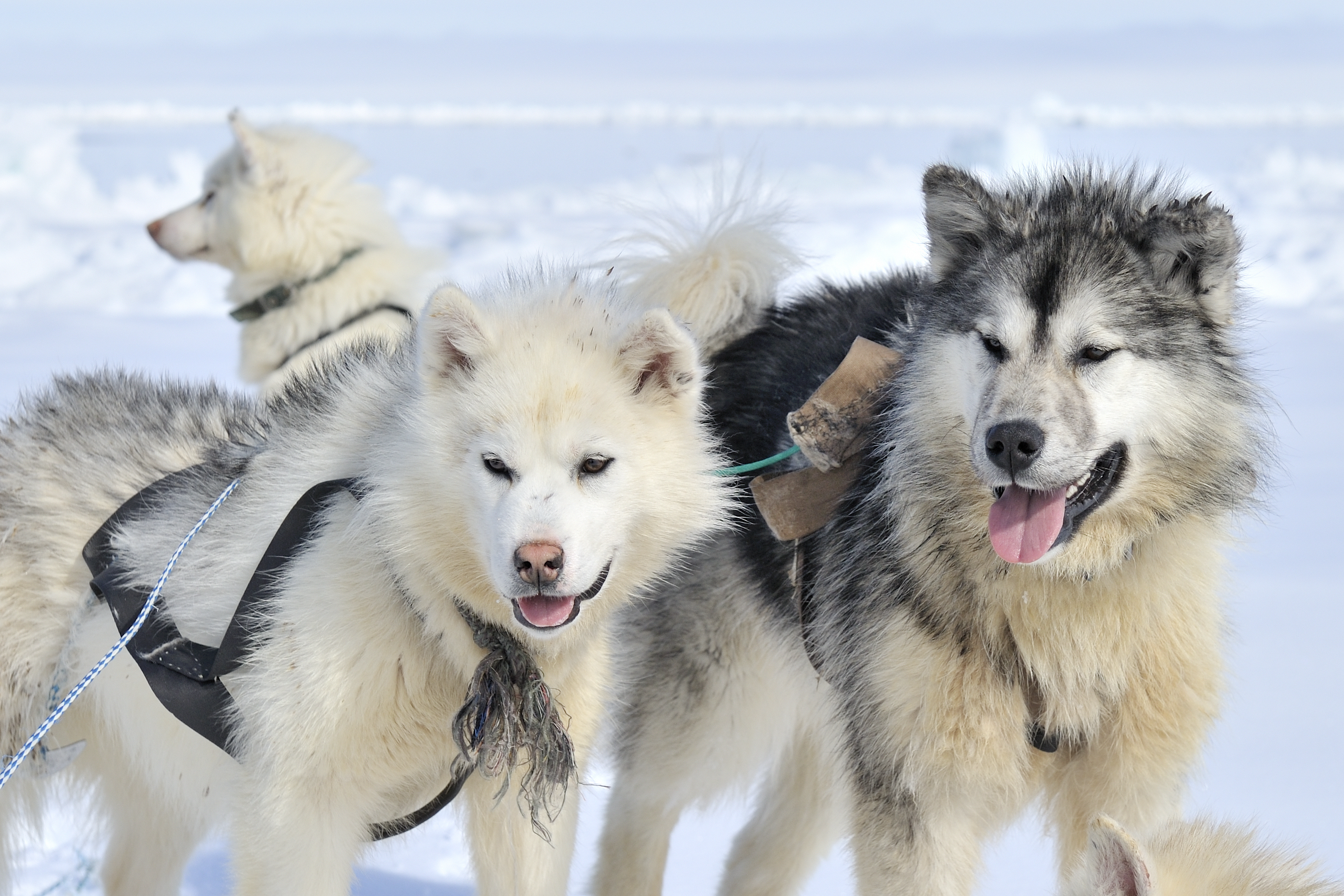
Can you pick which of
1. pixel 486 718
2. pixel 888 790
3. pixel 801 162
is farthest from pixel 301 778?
pixel 801 162

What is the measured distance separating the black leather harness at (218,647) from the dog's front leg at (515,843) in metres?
0.08

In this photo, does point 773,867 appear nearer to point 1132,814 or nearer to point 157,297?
point 1132,814

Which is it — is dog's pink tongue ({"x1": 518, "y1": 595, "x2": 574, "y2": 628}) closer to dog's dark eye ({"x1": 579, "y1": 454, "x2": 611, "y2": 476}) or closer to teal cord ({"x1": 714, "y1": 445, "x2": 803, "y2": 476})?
dog's dark eye ({"x1": 579, "y1": 454, "x2": 611, "y2": 476})

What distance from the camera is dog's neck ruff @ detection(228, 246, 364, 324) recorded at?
19.3ft

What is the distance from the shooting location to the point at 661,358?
256cm

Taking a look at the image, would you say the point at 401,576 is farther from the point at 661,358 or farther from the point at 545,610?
the point at 661,358

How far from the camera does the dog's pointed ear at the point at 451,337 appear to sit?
241 cm

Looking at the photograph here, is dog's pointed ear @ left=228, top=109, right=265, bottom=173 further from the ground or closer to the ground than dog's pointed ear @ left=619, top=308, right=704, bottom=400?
closer to the ground

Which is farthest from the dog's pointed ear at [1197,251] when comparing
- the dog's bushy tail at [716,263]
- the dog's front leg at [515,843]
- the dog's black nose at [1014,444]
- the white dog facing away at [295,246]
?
the white dog facing away at [295,246]

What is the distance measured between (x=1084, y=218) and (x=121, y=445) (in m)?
2.22

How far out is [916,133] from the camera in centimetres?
3216

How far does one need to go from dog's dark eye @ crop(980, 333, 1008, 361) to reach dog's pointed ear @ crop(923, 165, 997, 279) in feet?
0.83

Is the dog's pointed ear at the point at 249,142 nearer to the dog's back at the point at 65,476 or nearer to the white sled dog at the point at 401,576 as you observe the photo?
the dog's back at the point at 65,476

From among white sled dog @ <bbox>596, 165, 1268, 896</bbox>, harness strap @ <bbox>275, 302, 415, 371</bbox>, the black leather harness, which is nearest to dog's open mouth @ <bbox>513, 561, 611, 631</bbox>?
the black leather harness
